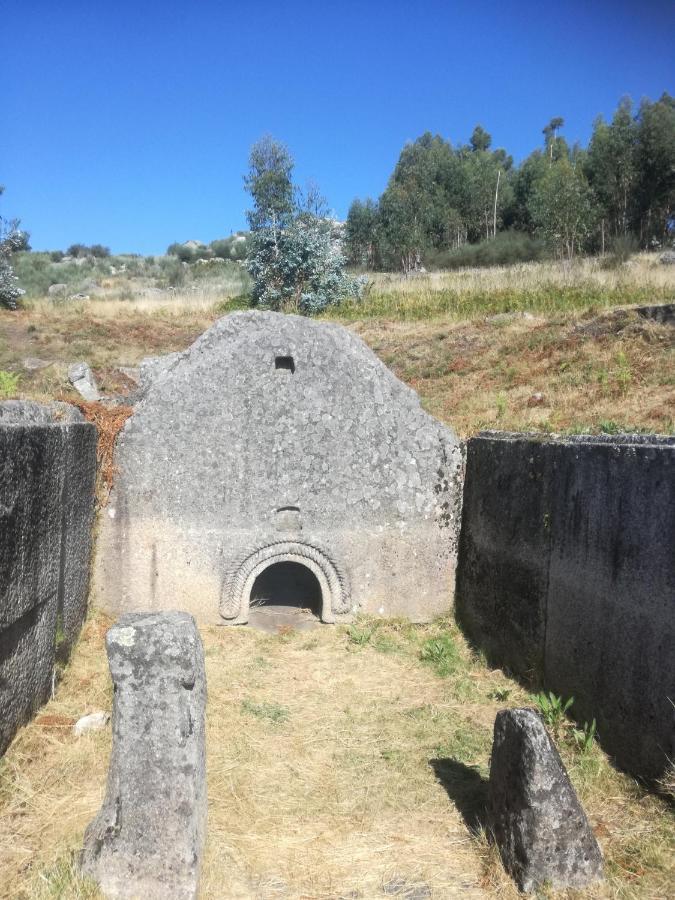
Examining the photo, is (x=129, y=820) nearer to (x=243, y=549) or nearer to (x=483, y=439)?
(x=243, y=549)

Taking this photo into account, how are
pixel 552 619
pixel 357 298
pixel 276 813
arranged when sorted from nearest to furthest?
pixel 276 813 < pixel 552 619 < pixel 357 298

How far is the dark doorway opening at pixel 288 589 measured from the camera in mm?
9508

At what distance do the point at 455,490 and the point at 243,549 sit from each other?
2.60 metres

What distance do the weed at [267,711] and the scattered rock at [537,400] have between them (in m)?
6.46

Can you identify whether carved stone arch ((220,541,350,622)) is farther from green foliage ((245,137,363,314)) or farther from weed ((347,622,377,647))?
green foliage ((245,137,363,314))

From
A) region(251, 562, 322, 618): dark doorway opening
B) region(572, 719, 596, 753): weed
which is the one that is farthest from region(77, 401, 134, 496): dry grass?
region(572, 719, 596, 753): weed

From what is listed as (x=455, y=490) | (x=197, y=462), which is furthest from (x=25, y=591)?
(x=455, y=490)

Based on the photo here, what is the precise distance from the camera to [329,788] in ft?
16.9

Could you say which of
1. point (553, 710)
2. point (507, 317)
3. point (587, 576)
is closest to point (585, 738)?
point (553, 710)

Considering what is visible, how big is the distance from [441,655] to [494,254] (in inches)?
1488

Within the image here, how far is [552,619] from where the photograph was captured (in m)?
6.29

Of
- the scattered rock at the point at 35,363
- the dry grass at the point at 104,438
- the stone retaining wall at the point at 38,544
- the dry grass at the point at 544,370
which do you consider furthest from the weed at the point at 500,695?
the scattered rock at the point at 35,363

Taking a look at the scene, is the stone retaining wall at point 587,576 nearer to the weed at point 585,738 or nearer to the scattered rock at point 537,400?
the weed at point 585,738

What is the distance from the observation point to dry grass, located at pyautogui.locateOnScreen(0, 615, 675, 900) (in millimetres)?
4039
